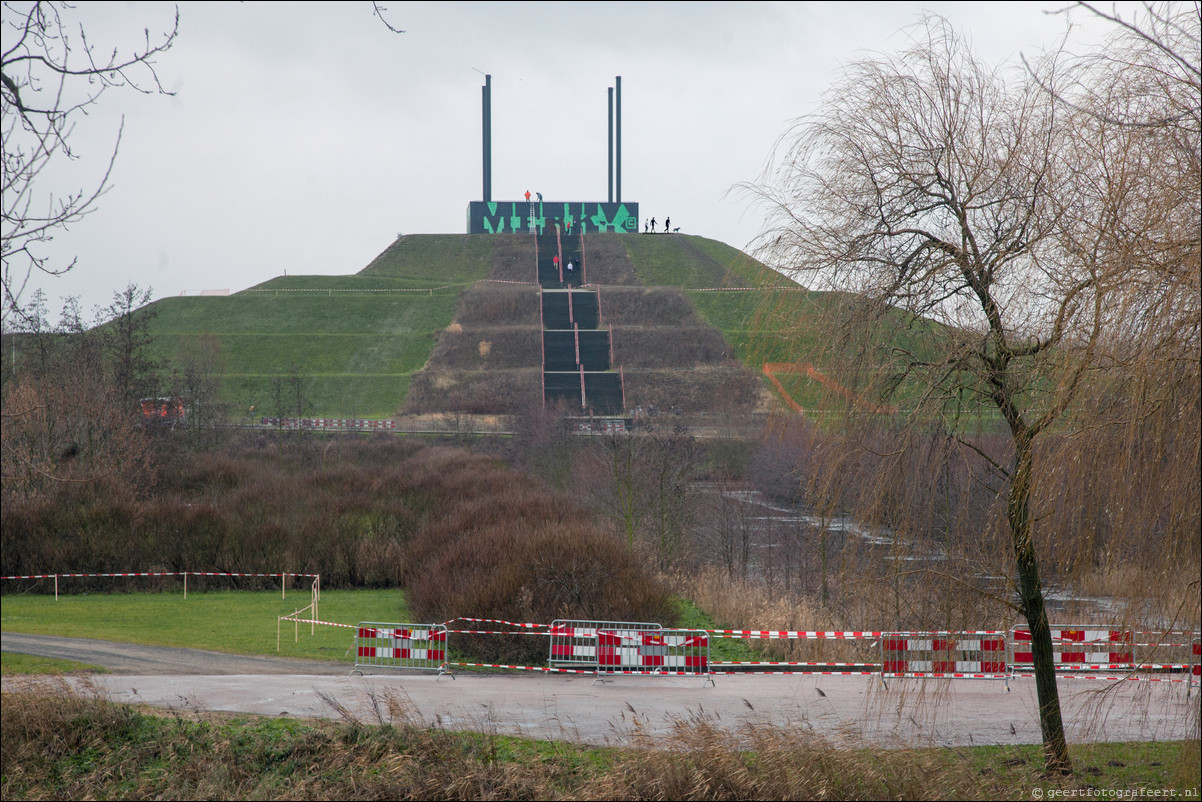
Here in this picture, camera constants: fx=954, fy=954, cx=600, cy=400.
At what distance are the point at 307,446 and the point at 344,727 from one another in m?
36.0

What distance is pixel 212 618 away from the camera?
20.4 m

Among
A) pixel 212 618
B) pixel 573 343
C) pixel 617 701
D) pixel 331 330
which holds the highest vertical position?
pixel 331 330

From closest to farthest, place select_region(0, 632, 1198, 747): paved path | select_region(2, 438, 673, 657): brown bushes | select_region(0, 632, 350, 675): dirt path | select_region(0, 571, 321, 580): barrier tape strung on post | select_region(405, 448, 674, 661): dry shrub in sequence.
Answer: select_region(0, 632, 1198, 747): paved path
select_region(0, 632, 350, 675): dirt path
select_region(405, 448, 674, 661): dry shrub
select_region(2, 438, 673, 657): brown bushes
select_region(0, 571, 321, 580): barrier tape strung on post

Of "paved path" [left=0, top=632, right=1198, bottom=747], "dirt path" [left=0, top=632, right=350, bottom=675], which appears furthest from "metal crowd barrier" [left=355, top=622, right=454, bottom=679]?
"dirt path" [left=0, top=632, right=350, bottom=675]

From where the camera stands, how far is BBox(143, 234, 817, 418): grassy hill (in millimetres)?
58875

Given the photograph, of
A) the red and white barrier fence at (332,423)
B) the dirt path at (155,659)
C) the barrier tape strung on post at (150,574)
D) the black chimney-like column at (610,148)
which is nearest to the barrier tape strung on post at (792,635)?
the dirt path at (155,659)

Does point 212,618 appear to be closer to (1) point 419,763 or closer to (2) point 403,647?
(2) point 403,647

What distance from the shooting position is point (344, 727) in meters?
9.55

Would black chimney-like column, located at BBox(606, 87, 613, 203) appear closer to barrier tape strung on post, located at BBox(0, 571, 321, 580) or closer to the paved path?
barrier tape strung on post, located at BBox(0, 571, 321, 580)

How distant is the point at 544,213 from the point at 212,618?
86079 mm

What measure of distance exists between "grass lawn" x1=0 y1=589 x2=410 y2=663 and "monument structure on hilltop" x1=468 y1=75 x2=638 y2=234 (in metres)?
79.5

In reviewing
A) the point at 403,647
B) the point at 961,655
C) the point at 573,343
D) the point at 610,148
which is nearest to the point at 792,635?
the point at 961,655

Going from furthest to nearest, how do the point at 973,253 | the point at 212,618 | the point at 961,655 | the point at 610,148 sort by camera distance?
the point at 610,148
the point at 212,618
the point at 961,655
the point at 973,253

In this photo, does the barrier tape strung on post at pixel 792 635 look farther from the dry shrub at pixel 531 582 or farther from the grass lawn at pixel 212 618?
the grass lawn at pixel 212 618
